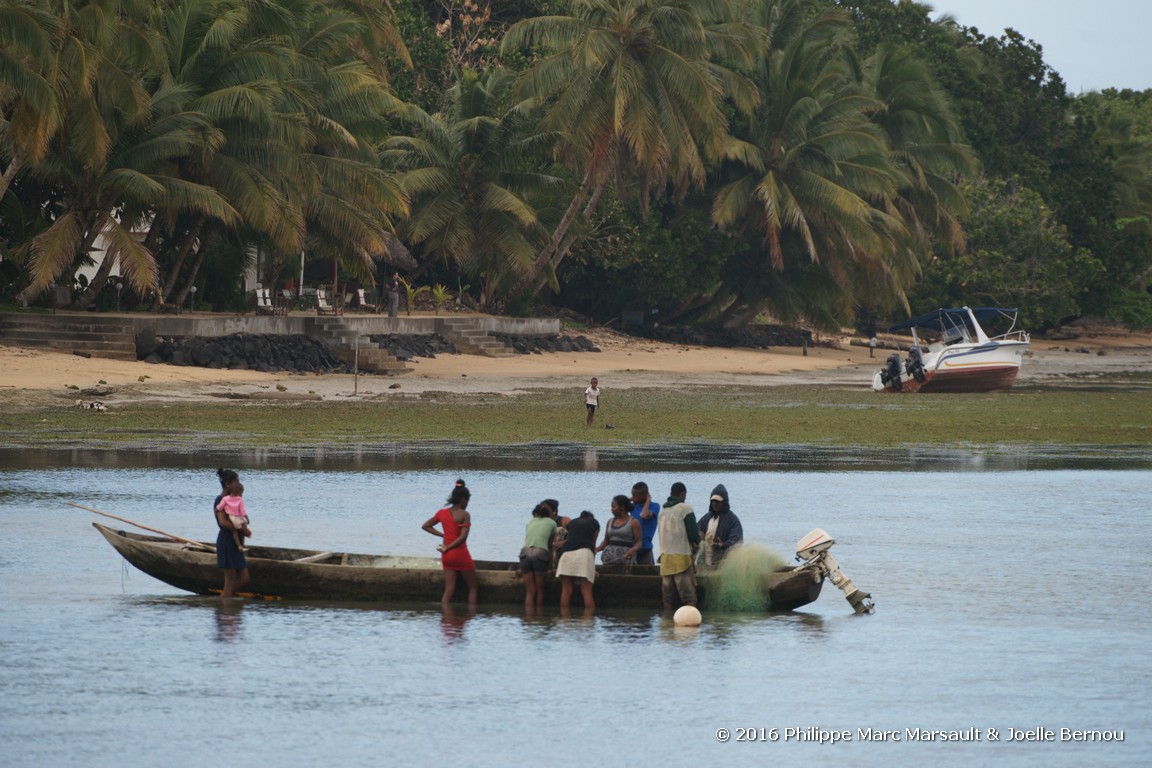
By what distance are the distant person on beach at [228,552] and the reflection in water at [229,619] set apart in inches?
4.6

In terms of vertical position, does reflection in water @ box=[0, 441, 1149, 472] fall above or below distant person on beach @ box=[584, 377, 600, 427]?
below

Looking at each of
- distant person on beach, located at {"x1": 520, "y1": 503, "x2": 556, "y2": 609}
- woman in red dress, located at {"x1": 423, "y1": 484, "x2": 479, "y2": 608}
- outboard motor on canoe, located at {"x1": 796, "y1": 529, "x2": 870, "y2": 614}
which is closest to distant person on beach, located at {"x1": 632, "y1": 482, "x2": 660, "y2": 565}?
distant person on beach, located at {"x1": 520, "y1": 503, "x2": 556, "y2": 609}

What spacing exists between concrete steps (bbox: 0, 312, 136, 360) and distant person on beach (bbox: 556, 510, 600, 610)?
25.2m

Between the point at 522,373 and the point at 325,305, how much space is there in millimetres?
8996

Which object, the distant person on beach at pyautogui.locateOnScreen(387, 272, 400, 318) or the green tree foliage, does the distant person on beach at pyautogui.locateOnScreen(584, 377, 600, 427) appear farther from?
the green tree foliage

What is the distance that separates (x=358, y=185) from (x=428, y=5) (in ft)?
78.4

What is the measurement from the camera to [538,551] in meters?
16.4

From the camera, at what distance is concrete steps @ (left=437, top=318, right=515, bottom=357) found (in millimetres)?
51312

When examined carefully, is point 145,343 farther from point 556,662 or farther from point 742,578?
point 556,662

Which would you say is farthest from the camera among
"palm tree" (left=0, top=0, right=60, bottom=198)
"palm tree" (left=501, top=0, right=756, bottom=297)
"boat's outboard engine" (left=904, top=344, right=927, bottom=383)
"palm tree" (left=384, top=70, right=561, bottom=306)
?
"palm tree" (left=384, top=70, right=561, bottom=306)

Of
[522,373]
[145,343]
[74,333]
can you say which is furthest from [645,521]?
[522,373]

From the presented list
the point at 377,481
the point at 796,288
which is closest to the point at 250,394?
the point at 377,481

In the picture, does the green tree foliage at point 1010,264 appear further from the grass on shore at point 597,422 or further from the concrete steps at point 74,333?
the concrete steps at point 74,333

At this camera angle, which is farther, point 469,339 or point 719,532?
point 469,339
